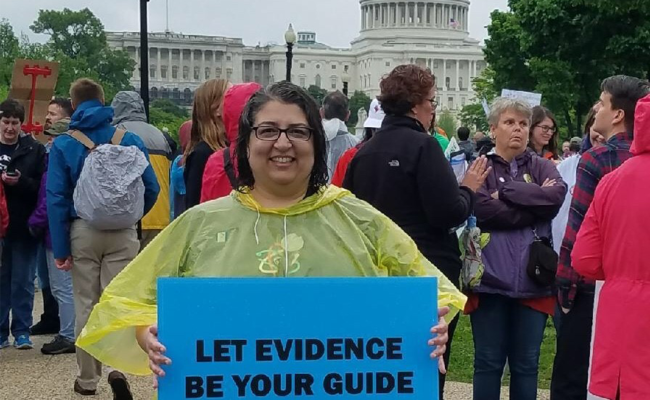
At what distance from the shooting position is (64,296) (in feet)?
23.9

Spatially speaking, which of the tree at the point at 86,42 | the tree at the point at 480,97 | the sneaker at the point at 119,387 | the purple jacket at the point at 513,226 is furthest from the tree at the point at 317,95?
the tree at the point at 86,42

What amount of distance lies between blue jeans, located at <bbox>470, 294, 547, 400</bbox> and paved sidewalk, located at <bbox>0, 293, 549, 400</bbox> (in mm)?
1235

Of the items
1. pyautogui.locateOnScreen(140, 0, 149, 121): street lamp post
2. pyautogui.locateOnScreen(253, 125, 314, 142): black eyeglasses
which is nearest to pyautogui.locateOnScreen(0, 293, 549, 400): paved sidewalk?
pyautogui.locateOnScreen(253, 125, 314, 142): black eyeglasses

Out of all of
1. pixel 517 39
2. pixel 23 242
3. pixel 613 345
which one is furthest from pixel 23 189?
pixel 517 39

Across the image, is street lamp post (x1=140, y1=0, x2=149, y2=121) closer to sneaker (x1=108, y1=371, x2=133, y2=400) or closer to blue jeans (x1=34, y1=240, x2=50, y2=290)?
blue jeans (x1=34, y1=240, x2=50, y2=290)

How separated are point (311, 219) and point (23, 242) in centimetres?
532

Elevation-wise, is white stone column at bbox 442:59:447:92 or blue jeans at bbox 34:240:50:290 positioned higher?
white stone column at bbox 442:59:447:92

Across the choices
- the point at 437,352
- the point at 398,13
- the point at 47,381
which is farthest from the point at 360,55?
the point at 437,352

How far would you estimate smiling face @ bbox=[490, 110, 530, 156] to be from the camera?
5078 mm

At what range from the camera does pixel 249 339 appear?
8.73 ft

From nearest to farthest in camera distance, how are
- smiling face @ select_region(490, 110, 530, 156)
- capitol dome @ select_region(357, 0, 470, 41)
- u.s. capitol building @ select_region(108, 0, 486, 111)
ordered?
smiling face @ select_region(490, 110, 530, 156) → u.s. capitol building @ select_region(108, 0, 486, 111) → capitol dome @ select_region(357, 0, 470, 41)

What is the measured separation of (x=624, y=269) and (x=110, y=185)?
326 cm

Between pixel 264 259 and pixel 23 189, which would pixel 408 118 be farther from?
pixel 23 189

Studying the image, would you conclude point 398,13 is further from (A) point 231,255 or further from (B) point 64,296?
(A) point 231,255
